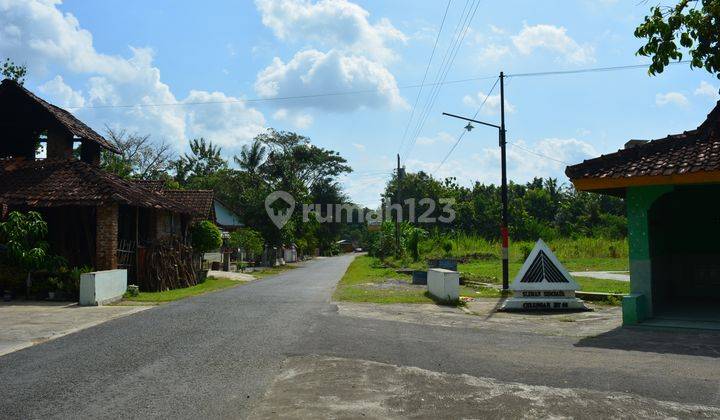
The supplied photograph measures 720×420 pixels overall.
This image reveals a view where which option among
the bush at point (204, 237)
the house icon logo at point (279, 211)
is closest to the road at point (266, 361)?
the bush at point (204, 237)

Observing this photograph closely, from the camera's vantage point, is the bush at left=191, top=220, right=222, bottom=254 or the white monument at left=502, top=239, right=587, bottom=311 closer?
the white monument at left=502, top=239, right=587, bottom=311

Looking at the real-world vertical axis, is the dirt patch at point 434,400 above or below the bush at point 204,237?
below

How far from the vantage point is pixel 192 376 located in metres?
7.46

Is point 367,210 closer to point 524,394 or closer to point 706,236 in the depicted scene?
point 706,236

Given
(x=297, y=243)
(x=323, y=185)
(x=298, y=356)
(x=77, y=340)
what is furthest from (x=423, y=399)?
(x=323, y=185)

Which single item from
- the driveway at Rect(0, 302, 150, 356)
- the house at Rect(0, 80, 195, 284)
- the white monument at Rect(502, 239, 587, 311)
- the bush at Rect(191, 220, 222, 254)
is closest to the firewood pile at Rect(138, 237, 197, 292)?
the house at Rect(0, 80, 195, 284)

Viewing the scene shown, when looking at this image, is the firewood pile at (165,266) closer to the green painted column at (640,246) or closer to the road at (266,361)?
the road at (266,361)

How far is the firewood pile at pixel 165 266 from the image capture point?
21047 millimetres

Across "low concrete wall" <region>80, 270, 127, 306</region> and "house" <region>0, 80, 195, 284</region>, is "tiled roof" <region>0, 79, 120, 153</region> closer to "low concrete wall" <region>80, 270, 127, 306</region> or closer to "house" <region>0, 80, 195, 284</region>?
"house" <region>0, 80, 195, 284</region>

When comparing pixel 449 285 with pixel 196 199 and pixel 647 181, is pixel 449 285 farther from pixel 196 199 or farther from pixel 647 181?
pixel 196 199

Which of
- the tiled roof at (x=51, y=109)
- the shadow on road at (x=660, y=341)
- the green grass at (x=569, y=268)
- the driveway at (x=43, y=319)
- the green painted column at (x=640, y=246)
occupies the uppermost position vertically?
the tiled roof at (x=51, y=109)

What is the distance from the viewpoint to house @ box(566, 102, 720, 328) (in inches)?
451

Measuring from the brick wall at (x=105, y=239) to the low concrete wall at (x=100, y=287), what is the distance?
3.40 ft

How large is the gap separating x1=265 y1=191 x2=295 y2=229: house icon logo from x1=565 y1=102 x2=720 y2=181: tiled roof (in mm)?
36725
